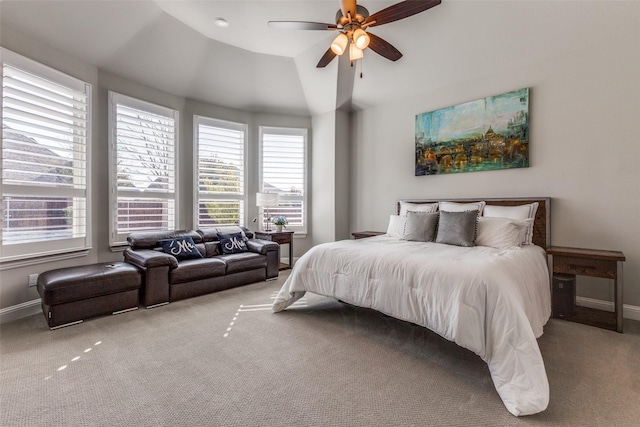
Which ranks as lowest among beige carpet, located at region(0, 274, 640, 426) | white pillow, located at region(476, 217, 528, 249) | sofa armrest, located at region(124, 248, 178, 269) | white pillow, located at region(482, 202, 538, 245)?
beige carpet, located at region(0, 274, 640, 426)

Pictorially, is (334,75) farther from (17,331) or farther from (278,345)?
(17,331)

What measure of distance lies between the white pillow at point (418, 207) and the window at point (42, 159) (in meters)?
4.34

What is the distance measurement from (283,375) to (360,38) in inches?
119

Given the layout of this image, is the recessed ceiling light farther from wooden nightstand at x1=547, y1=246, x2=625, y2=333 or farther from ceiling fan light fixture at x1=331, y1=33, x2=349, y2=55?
wooden nightstand at x1=547, y1=246, x2=625, y2=333

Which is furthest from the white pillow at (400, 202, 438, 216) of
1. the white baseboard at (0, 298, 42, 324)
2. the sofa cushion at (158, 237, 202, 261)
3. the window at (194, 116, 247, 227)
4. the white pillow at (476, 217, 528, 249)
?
the white baseboard at (0, 298, 42, 324)

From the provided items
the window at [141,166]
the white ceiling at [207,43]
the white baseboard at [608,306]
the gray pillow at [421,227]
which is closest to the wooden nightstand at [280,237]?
the window at [141,166]

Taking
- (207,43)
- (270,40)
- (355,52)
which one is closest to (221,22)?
(207,43)

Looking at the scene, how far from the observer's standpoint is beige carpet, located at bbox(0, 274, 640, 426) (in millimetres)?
1665

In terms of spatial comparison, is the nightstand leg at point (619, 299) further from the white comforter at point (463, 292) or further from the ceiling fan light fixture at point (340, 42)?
the ceiling fan light fixture at point (340, 42)

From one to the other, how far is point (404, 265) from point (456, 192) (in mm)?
2390

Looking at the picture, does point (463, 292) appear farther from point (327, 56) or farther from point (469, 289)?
point (327, 56)

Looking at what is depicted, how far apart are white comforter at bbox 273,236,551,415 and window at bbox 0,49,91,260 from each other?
2.72 m

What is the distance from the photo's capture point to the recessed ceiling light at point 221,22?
3740 millimetres

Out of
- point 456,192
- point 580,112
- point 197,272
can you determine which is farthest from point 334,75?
point 197,272
